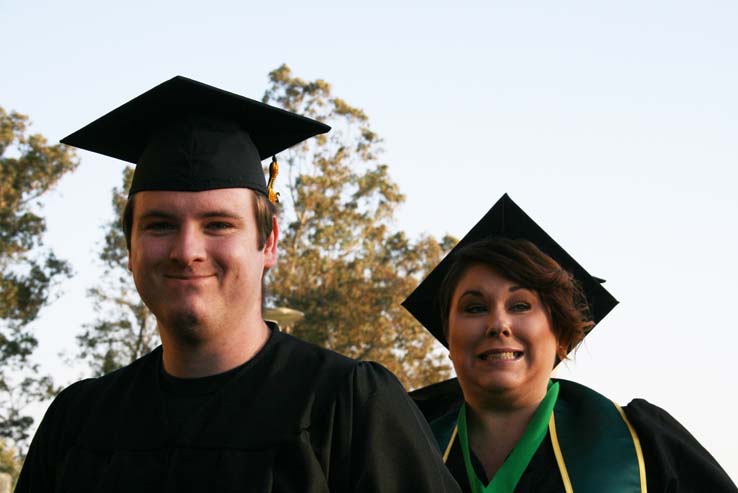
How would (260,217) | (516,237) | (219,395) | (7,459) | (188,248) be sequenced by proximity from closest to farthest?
(188,248)
(219,395)
(260,217)
(516,237)
(7,459)

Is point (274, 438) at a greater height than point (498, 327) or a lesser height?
lesser

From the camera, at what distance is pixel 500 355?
13.2 feet

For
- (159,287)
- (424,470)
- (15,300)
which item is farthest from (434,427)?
(15,300)

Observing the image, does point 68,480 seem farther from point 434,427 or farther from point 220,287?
point 434,427

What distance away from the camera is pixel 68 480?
300 centimetres

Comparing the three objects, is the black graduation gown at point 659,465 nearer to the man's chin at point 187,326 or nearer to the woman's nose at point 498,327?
the woman's nose at point 498,327

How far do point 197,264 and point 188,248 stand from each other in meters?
0.05

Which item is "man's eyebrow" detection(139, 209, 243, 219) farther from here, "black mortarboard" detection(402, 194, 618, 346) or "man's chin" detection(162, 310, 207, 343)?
"black mortarboard" detection(402, 194, 618, 346)

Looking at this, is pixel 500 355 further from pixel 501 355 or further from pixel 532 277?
pixel 532 277

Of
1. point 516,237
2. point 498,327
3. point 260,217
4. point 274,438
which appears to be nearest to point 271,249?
point 260,217

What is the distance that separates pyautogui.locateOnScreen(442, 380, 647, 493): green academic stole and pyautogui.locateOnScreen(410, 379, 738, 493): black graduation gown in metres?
0.03

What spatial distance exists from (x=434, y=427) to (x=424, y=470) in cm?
160

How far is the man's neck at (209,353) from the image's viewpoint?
2.96 meters

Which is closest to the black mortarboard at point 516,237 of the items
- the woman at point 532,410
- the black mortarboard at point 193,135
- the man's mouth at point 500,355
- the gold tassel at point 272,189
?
the woman at point 532,410
